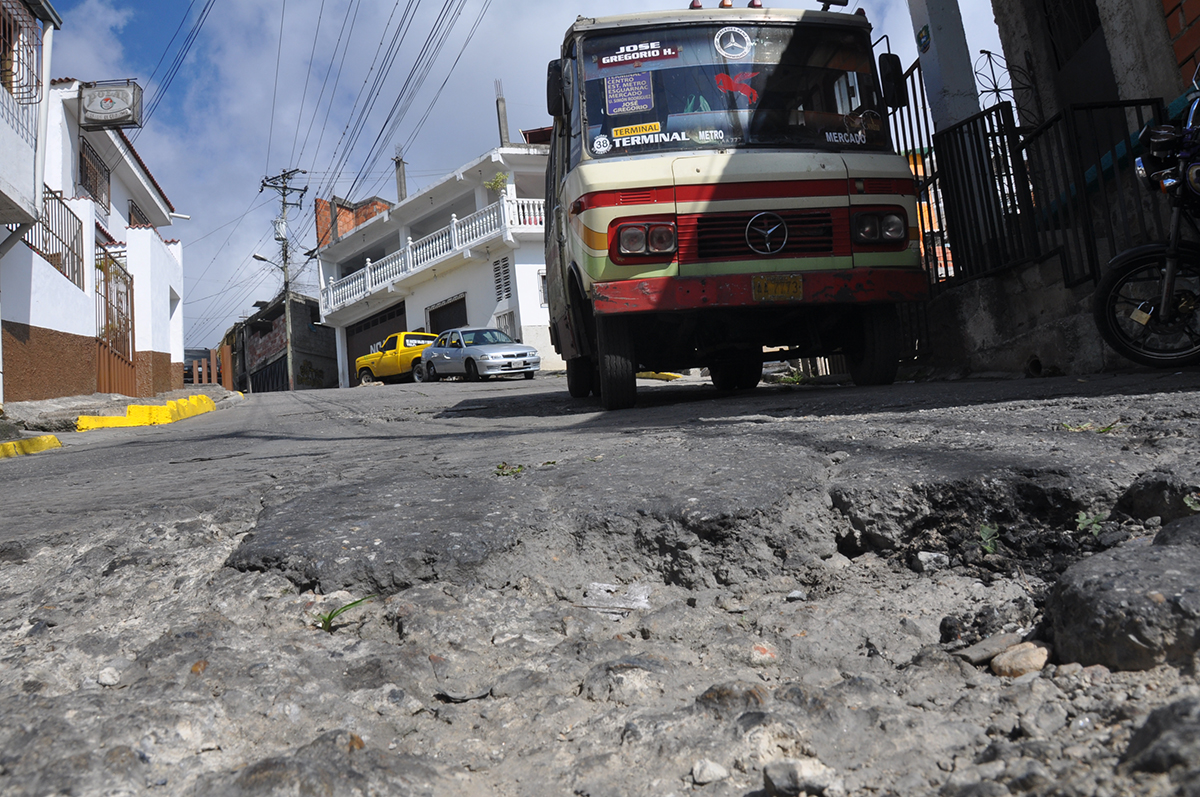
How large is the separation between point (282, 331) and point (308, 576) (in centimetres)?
3716

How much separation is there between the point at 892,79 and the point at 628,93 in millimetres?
1773

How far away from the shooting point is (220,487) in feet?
9.30

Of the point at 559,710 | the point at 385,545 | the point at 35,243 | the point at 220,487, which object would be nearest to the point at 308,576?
the point at 385,545

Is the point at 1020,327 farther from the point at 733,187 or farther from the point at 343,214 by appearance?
the point at 343,214

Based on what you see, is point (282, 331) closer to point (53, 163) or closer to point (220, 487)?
point (53, 163)

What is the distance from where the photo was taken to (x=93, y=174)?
1577 centimetres

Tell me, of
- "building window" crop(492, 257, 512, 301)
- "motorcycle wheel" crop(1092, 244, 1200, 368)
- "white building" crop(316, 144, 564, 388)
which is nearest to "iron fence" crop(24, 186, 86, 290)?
"motorcycle wheel" crop(1092, 244, 1200, 368)

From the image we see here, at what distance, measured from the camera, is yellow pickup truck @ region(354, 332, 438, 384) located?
2230cm

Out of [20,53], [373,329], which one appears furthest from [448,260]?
[20,53]

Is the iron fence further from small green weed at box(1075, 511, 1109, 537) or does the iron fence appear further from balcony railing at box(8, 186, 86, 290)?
small green weed at box(1075, 511, 1109, 537)

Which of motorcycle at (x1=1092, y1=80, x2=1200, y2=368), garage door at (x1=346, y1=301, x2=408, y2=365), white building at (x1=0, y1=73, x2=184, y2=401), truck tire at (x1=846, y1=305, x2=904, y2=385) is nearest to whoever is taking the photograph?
motorcycle at (x1=1092, y1=80, x2=1200, y2=368)

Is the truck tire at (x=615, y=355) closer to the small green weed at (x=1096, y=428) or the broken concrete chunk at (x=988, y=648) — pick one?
the small green weed at (x=1096, y=428)

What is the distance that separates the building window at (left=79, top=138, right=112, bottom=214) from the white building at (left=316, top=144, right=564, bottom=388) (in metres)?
9.14

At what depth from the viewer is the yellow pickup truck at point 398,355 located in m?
22.3
